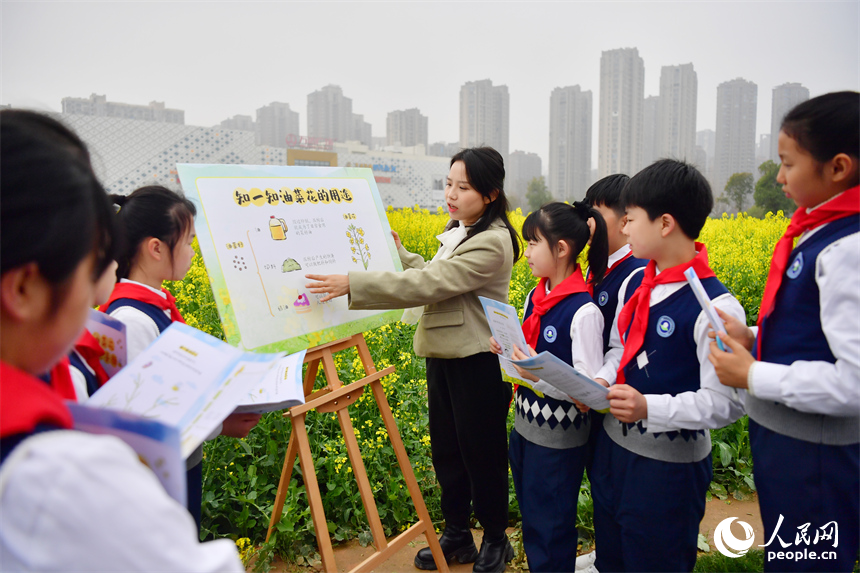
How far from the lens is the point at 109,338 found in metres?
1.46

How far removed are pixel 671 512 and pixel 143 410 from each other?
160 centimetres

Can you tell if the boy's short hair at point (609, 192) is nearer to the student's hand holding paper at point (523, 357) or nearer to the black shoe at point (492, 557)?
the student's hand holding paper at point (523, 357)

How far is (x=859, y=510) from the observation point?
1.48 m

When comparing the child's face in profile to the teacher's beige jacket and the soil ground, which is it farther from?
the soil ground

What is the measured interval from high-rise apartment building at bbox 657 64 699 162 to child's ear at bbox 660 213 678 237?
16.4 m

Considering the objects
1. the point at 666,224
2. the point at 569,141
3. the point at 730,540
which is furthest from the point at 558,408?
the point at 569,141

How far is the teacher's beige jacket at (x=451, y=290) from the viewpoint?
7.46 ft

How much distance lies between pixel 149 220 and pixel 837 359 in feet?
6.82

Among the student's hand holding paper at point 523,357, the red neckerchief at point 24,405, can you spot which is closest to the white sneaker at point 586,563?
the student's hand holding paper at point 523,357

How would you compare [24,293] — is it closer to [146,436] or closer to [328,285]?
[146,436]

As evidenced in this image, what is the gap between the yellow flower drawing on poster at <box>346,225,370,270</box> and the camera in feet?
8.20

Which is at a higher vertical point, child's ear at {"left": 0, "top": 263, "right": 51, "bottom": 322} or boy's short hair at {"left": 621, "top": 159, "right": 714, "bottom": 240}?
boy's short hair at {"left": 621, "top": 159, "right": 714, "bottom": 240}

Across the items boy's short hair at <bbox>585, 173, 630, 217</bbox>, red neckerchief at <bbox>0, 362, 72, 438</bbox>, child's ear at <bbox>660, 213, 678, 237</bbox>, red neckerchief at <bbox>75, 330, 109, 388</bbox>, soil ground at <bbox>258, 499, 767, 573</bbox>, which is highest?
boy's short hair at <bbox>585, 173, 630, 217</bbox>

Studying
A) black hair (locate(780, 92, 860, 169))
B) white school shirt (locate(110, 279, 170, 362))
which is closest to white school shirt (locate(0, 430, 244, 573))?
white school shirt (locate(110, 279, 170, 362))
